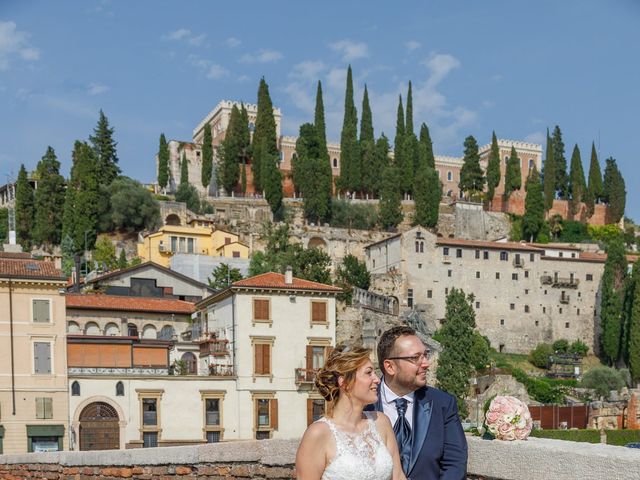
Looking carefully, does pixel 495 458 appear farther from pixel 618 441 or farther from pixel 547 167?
pixel 547 167

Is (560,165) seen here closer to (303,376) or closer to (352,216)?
(352,216)

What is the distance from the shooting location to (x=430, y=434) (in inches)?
218

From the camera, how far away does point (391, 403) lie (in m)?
5.71

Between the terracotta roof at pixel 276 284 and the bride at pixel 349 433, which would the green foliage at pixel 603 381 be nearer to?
the terracotta roof at pixel 276 284

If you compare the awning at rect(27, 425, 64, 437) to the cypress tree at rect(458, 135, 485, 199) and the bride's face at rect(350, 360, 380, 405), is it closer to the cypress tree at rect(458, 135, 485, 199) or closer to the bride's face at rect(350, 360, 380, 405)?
the bride's face at rect(350, 360, 380, 405)

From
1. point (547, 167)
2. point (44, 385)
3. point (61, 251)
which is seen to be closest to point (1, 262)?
point (44, 385)

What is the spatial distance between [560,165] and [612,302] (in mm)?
31101

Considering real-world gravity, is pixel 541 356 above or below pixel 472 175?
below

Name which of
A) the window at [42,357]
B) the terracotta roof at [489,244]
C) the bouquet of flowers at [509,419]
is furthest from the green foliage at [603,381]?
the bouquet of flowers at [509,419]

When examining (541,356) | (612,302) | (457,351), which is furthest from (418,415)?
(541,356)

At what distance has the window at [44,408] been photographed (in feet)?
115

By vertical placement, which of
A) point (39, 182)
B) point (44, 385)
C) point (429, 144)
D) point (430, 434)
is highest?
point (429, 144)

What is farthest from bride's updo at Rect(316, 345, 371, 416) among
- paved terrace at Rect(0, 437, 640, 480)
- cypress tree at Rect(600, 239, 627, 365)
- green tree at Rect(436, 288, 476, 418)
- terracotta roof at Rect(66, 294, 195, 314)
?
cypress tree at Rect(600, 239, 627, 365)

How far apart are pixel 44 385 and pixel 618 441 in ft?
87.3
